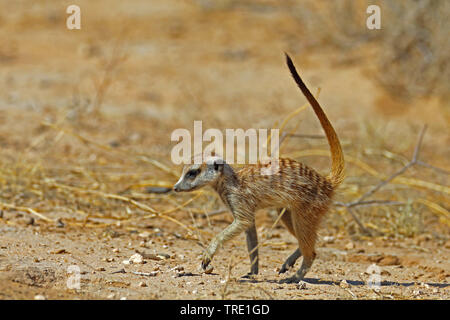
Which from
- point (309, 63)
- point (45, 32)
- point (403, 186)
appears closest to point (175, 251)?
point (403, 186)

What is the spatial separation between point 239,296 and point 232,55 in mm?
9219

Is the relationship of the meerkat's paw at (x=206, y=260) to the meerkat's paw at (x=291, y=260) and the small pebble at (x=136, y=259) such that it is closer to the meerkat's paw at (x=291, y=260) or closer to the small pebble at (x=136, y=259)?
the small pebble at (x=136, y=259)

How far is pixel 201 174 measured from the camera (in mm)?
4609

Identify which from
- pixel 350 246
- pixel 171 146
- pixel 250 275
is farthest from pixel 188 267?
pixel 171 146

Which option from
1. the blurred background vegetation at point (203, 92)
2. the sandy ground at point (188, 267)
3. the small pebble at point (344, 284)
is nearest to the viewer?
the sandy ground at point (188, 267)

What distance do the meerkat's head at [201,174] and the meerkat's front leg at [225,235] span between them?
31cm

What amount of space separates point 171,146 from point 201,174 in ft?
12.5

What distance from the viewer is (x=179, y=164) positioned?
21.9ft

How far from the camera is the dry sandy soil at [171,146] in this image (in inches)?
180

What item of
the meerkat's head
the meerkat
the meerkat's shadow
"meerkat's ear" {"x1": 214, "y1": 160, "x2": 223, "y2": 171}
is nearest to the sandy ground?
the meerkat's shadow

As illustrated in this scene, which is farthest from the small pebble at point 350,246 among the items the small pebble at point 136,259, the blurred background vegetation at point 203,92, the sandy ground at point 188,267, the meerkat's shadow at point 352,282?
the small pebble at point 136,259

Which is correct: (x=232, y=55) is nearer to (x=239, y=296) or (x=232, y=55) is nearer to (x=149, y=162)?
(x=149, y=162)

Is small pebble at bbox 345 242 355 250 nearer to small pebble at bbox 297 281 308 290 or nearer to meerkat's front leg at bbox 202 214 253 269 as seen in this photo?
small pebble at bbox 297 281 308 290

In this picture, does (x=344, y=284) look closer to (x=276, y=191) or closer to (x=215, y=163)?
(x=276, y=191)
